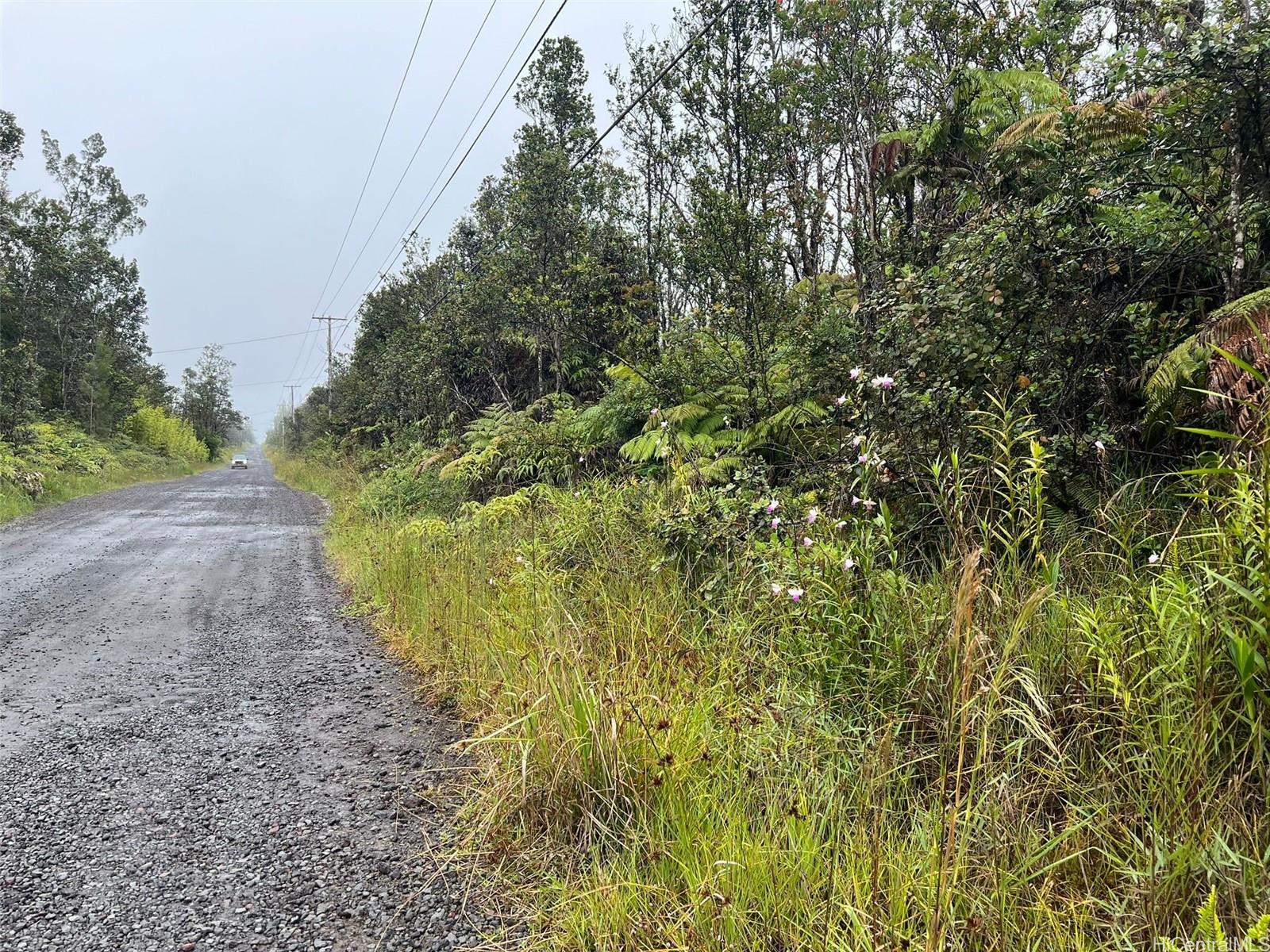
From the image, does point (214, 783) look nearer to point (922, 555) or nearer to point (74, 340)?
point (922, 555)

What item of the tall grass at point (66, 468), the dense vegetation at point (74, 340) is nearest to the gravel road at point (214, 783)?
the tall grass at point (66, 468)

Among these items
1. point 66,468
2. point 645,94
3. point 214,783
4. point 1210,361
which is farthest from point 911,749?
point 66,468

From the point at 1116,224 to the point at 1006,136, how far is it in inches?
86.5

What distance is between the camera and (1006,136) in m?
5.51

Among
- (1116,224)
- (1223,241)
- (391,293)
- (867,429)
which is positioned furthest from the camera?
(391,293)

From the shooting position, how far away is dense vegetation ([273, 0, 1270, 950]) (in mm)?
1643

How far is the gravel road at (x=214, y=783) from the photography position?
1962 mm

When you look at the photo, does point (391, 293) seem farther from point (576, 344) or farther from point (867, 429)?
point (867, 429)

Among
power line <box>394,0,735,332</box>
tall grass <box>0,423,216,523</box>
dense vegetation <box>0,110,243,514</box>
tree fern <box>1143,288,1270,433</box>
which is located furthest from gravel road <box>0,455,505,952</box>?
dense vegetation <box>0,110,243,514</box>

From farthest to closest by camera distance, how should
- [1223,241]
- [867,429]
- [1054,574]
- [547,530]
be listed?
[547,530] → [1223,241] → [867,429] → [1054,574]

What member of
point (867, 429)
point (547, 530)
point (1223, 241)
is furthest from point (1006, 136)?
point (547, 530)

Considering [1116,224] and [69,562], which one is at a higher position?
[1116,224]

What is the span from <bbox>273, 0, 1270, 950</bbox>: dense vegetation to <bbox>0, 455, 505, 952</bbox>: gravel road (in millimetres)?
309

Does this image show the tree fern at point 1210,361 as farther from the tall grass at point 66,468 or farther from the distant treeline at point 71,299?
the distant treeline at point 71,299
